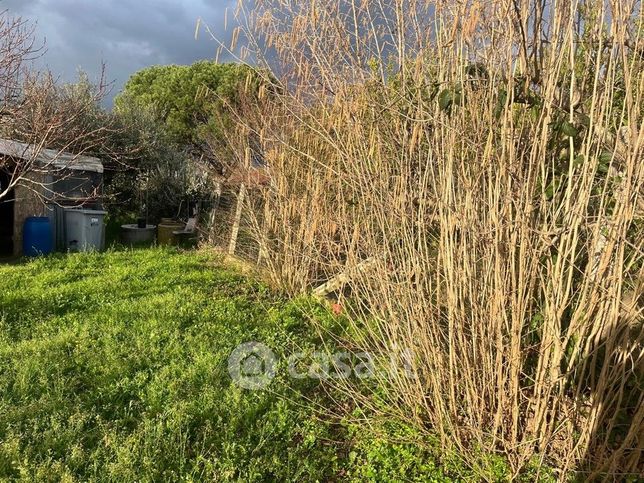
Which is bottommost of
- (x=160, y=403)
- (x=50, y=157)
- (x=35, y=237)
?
(x=160, y=403)

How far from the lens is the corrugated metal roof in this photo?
663 centimetres

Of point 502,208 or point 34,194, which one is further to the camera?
point 34,194

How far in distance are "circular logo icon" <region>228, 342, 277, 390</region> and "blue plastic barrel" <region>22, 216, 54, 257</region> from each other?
5.86 metres

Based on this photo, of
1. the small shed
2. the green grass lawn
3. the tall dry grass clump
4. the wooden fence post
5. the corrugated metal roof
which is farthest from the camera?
the small shed

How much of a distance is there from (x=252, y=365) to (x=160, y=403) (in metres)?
0.83

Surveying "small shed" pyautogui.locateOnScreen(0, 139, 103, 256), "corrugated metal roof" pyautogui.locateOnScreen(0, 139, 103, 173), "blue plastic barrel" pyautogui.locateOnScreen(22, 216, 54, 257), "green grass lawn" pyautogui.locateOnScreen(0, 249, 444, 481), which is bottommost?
"green grass lawn" pyautogui.locateOnScreen(0, 249, 444, 481)

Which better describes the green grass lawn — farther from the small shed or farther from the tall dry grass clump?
the small shed

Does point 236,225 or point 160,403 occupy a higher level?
point 236,225

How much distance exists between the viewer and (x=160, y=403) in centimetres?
305

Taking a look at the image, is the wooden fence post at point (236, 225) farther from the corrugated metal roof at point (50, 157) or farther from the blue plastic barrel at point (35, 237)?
the blue plastic barrel at point (35, 237)

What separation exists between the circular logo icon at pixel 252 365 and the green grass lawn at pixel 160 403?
7 centimetres

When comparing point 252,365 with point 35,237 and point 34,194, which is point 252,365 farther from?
point 34,194

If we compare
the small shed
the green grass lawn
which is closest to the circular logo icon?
the green grass lawn

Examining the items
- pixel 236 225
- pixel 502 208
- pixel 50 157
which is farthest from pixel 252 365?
pixel 50 157
